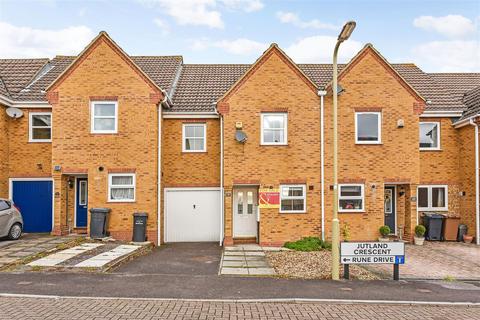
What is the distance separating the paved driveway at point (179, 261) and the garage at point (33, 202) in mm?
5538

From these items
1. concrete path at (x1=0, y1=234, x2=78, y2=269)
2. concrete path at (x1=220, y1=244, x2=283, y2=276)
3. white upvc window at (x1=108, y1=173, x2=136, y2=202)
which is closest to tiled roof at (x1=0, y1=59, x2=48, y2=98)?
white upvc window at (x1=108, y1=173, x2=136, y2=202)

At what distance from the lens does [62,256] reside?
11266 mm

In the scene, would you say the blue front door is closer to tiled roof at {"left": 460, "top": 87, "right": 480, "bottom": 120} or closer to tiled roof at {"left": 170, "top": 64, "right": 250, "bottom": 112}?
tiled roof at {"left": 170, "top": 64, "right": 250, "bottom": 112}

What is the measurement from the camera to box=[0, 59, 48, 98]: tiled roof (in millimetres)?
17328

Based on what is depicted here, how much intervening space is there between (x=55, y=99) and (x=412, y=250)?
14.8 m

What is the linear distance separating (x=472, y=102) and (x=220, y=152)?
38.3ft

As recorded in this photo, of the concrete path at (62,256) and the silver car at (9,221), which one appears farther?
the silver car at (9,221)

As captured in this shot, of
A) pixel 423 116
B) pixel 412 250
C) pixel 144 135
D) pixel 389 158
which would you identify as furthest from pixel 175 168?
pixel 423 116

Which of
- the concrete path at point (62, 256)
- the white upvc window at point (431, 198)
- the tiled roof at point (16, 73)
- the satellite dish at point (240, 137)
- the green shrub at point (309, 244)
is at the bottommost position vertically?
the green shrub at point (309, 244)

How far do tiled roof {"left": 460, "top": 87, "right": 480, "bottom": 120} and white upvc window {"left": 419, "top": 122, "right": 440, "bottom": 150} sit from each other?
118 cm

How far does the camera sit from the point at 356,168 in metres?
15.5

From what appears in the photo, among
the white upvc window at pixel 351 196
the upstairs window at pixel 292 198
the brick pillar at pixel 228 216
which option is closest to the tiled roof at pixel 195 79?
the brick pillar at pixel 228 216

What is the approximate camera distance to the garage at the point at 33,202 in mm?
16500

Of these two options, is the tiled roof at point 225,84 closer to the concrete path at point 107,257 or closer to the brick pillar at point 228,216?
the brick pillar at point 228,216
